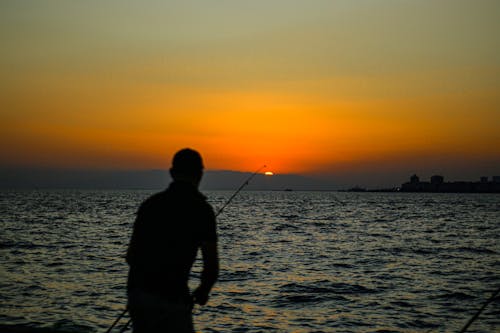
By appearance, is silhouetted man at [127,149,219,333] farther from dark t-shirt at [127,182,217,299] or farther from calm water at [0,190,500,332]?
calm water at [0,190,500,332]

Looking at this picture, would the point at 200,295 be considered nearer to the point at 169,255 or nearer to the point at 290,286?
the point at 169,255

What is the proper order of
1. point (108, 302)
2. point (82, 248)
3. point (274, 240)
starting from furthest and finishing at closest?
point (274, 240)
point (82, 248)
point (108, 302)

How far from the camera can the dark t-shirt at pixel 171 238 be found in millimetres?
3193

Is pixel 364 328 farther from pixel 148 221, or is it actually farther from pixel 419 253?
pixel 419 253

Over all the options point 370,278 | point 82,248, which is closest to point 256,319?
point 370,278

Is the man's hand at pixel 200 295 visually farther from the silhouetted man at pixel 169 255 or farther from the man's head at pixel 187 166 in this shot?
the man's head at pixel 187 166

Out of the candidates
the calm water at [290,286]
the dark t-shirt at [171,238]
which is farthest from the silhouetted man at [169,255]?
the calm water at [290,286]

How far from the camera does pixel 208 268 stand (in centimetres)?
327

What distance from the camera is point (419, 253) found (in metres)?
24.5

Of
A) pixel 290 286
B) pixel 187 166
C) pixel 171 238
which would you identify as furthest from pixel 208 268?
pixel 290 286

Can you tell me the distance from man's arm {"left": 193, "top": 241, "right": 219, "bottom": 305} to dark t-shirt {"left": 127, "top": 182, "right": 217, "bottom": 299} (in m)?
0.05

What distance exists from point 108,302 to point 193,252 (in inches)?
394

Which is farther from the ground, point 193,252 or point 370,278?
point 193,252

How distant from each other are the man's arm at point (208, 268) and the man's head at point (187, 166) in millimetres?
453
